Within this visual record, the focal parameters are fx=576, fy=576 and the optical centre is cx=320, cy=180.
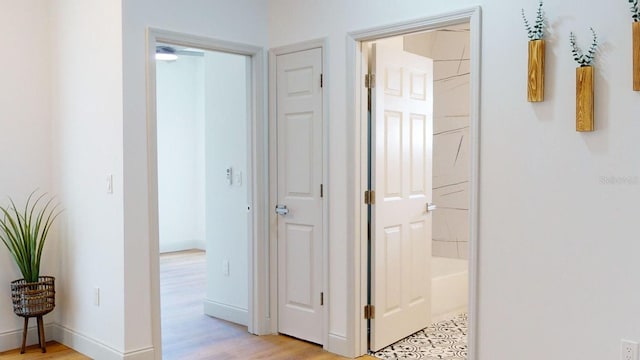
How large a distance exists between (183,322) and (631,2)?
371 centimetres

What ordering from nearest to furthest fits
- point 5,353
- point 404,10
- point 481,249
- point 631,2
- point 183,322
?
1. point 631,2
2. point 481,249
3. point 404,10
4. point 5,353
5. point 183,322

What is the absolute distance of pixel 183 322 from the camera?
456 cm

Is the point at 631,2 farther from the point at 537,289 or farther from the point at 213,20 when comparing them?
the point at 213,20

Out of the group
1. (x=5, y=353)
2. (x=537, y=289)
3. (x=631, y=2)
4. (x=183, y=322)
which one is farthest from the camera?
(x=183, y=322)

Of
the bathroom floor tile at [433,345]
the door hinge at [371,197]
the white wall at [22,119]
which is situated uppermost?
the white wall at [22,119]

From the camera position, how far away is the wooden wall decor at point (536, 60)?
278 cm

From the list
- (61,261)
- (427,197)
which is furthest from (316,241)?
(61,261)

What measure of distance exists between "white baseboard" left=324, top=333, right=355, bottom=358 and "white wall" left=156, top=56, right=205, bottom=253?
4.82 meters

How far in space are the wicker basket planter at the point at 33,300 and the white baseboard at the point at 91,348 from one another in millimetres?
160

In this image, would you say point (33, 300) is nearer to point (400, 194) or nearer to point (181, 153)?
point (400, 194)

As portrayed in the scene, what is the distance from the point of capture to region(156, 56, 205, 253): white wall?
8227 mm

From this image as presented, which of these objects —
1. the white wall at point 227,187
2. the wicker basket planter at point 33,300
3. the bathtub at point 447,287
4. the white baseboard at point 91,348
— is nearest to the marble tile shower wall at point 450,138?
the bathtub at point 447,287

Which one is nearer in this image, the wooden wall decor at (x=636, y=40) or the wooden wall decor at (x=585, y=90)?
the wooden wall decor at (x=636, y=40)

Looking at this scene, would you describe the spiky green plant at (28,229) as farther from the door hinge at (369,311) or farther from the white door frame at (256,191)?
the door hinge at (369,311)
